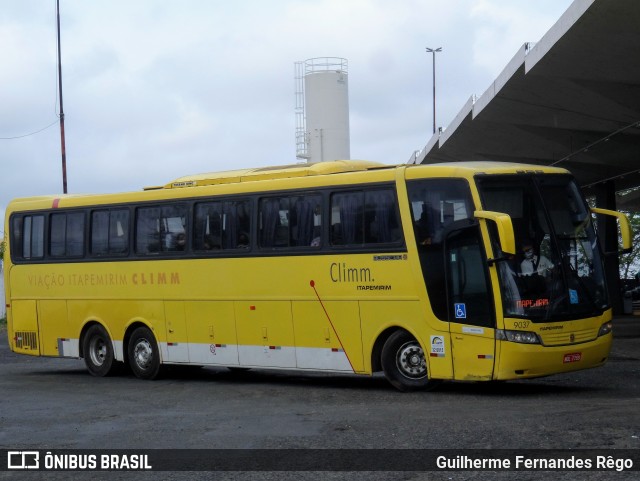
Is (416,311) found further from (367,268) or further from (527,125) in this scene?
(527,125)

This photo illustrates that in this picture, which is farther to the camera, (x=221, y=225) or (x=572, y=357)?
(x=221, y=225)

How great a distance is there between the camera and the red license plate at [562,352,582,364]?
14.9 meters

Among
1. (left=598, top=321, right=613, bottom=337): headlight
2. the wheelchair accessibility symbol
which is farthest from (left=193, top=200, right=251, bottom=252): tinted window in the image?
(left=598, top=321, right=613, bottom=337): headlight

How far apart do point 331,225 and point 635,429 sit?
664 cm

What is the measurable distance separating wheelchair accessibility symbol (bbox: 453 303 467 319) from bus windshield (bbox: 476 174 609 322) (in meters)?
0.65

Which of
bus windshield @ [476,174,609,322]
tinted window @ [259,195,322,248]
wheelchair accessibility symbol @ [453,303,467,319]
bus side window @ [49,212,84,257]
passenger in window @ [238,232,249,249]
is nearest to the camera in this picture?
bus windshield @ [476,174,609,322]

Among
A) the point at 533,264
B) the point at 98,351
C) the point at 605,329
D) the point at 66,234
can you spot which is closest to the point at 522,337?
the point at 533,264

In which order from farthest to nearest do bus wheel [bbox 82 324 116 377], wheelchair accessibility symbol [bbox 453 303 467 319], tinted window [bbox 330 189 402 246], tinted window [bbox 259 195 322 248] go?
bus wheel [bbox 82 324 116 377] → tinted window [bbox 259 195 322 248] → tinted window [bbox 330 189 402 246] → wheelchair accessibility symbol [bbox 453 303 467 319]

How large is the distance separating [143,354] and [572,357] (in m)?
8.15

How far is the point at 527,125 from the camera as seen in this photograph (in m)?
32.0

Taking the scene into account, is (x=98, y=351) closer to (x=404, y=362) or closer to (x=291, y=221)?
(x=291, y=221)

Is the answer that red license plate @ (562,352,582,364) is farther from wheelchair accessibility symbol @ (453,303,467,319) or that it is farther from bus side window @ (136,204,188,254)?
bus side window @ (136,204,188,254)

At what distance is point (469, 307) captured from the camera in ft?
50.0

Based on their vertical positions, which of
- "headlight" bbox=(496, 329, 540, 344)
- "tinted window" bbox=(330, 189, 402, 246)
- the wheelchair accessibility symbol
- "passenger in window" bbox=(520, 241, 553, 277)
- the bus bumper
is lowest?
the bus bumper
